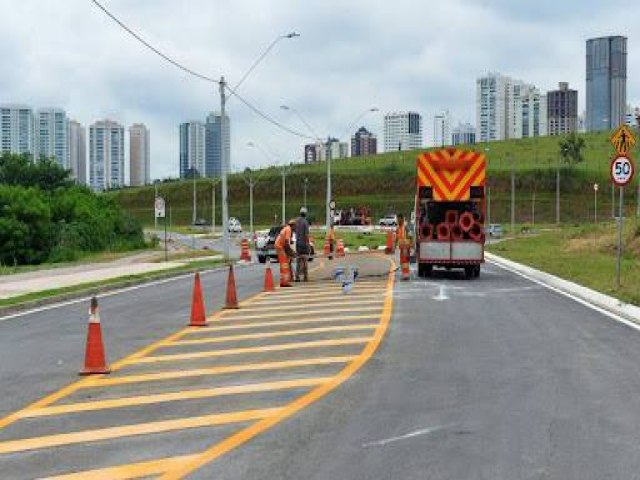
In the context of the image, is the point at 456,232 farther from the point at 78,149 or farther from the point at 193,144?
the point at 78,149

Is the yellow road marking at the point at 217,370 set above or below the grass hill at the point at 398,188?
below

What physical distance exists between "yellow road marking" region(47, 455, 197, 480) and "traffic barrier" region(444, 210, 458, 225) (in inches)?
806


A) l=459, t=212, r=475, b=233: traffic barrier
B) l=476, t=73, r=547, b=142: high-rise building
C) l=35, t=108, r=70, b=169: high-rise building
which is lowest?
l=459, t=212, r=475, b=233: traffic barrier

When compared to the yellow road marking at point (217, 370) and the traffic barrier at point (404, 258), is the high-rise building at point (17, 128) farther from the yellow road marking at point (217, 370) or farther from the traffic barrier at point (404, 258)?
the yellow road marking at point (217, 370)

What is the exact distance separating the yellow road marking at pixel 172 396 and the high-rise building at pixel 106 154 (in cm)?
16516

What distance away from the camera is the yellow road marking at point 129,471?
6.39 metres

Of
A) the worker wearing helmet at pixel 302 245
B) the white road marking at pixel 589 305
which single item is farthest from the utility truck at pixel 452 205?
the worker wearing helmet at pixel 302 245

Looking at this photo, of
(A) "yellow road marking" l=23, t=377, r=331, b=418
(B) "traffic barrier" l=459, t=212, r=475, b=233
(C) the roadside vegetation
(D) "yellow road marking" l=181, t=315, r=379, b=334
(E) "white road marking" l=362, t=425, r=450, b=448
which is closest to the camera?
(E) "white road marking" l=362, t=425, r=450, b=448

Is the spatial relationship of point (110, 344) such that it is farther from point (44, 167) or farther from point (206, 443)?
point (44, 167)

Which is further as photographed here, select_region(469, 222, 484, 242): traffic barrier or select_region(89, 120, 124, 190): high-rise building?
select_region(89, 120, 124, 190): high-rise building

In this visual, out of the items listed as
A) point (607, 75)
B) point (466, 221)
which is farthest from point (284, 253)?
point (607, 75)

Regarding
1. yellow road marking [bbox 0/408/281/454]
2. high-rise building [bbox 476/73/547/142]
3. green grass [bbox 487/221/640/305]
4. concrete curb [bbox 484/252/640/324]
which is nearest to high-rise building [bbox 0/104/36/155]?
high-rise building [bbox 476/73/547/142]

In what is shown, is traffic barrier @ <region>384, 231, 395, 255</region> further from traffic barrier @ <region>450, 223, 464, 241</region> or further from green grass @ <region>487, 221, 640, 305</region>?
traffic barrier @ <region>450, 223, 464, 241</region>

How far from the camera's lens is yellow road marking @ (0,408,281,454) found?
24.3 feet
